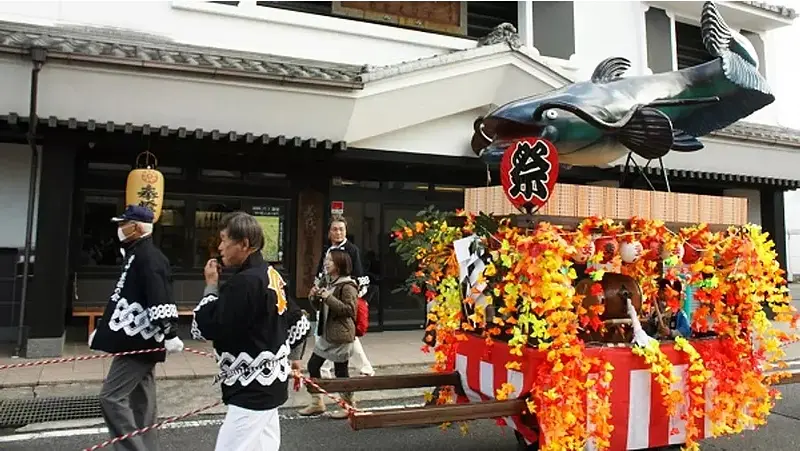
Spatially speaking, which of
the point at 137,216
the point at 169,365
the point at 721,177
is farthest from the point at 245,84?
the point at 721,177

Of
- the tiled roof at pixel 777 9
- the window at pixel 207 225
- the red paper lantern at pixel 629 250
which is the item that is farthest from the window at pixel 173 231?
the tiled roof at pixel 777 9

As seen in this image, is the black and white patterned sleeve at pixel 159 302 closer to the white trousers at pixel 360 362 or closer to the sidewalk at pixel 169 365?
the white trousers at pixel 360 362

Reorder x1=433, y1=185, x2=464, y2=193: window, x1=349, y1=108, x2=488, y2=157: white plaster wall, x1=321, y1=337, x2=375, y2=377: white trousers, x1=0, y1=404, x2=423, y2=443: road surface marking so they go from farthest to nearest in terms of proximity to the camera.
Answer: x1=433, y1=185, x2=464, y2=193: window, x1=349, y1=108, x2=488, y2=157: white plaster wall, x1=321, y1=337, x2=375, y2=377: white trousers, x1=0, y1=404, x2=423, y2=443: road surface marking

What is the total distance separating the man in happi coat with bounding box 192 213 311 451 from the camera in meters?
3.24

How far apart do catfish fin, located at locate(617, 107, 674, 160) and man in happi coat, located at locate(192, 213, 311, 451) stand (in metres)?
2.99

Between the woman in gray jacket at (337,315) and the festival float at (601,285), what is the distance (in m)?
0.77

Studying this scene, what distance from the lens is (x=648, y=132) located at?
465 centimetres

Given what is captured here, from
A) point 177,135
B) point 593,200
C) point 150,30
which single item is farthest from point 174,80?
point 593,200

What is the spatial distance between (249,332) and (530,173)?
6.95 ft

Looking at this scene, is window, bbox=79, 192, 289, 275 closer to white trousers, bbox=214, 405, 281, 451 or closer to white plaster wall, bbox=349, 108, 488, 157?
white plaster wall, bbox=349, 108, 488, 157

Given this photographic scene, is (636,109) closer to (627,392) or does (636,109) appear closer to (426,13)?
(627,392)

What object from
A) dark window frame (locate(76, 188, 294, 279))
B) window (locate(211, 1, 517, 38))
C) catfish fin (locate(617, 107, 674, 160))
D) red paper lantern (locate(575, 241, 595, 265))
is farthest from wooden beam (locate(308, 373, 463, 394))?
window (locate(211, 1, 517, 38))

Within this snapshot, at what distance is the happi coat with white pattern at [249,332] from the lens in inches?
127

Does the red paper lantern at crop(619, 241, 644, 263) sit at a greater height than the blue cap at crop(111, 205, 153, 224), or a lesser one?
lesser
